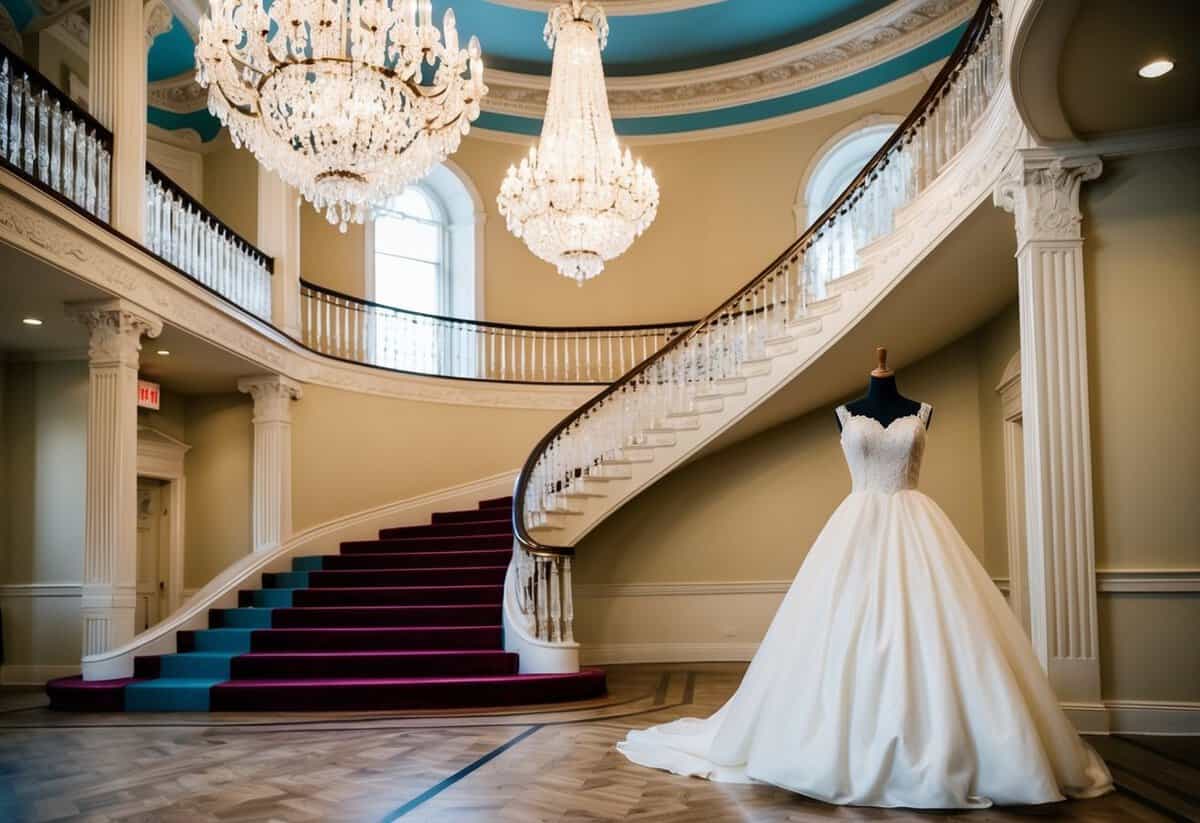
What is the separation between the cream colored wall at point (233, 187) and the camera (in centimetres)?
1087

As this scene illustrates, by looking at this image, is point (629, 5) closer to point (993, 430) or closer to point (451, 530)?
point (451, 530)

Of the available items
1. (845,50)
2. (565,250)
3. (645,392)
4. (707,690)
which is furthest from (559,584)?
(845,50)

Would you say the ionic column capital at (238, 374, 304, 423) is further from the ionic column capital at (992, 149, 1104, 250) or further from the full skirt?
the ionic column capital at (992, 149, 1104, 250)

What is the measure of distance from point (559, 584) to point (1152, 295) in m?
4.48

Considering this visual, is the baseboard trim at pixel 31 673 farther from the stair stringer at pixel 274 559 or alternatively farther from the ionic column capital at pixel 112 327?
the ionic column capital at pixel 112 327

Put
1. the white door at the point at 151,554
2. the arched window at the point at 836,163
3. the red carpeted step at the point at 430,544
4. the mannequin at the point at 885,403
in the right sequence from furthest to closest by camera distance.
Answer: the arched window at the point at 836,163
the white door at the point at 151,554
the red carpeted step at the point at 430,544
the mannequin at the point at 885,403

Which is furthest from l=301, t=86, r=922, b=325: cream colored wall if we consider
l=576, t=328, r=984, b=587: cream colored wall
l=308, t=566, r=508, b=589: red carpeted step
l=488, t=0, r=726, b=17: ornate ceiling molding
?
l=308, t=566, r=508, b=589: red carpeted step

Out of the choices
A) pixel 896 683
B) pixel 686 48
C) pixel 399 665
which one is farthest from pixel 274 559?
pixel 686 48

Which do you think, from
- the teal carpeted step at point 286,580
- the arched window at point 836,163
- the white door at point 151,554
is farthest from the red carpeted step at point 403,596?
the arched window at point 836,163

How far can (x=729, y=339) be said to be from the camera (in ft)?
29.3

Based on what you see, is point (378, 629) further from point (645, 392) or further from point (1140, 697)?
point (1140, 697)

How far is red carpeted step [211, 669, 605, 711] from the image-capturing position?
22.4 ft

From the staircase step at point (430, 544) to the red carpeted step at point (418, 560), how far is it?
12 cm

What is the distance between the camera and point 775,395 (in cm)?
866
